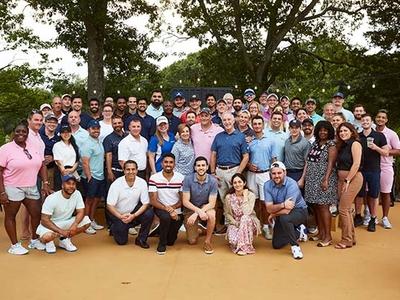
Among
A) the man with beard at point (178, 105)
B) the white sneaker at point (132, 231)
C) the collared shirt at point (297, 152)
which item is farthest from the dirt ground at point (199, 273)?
the man with beard at point (178, 105)

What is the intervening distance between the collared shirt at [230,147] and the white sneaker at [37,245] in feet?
7.85

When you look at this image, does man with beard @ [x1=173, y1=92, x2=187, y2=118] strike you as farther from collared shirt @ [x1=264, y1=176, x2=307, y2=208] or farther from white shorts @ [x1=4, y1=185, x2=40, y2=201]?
white shorts @ [x1=4, y1=185, x2=40, y2=201]

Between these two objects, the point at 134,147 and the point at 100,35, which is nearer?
the point at 134,147

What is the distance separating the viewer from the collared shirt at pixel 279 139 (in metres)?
6.55

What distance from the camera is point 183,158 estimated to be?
646 centimetres

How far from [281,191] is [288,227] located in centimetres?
43

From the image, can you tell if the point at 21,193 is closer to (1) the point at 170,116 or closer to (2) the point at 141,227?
(2) the point at 141,227

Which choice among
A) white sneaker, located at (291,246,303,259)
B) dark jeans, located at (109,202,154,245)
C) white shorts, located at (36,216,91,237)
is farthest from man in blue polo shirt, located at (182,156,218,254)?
white shorts, located at (36,216,91,237)

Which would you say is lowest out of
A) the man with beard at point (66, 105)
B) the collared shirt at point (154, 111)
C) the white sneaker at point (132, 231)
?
the white sneaker at point (132, 231)

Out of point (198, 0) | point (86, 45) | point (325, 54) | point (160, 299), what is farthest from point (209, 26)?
point (160, 299)

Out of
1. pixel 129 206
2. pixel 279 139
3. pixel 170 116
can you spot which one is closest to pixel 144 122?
pixel 170 116

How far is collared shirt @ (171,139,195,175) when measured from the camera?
6.46 metres

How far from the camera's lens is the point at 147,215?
19.9 ft

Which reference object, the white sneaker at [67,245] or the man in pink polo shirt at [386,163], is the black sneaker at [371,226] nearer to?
the man in pink polo shirt at [386,163]
